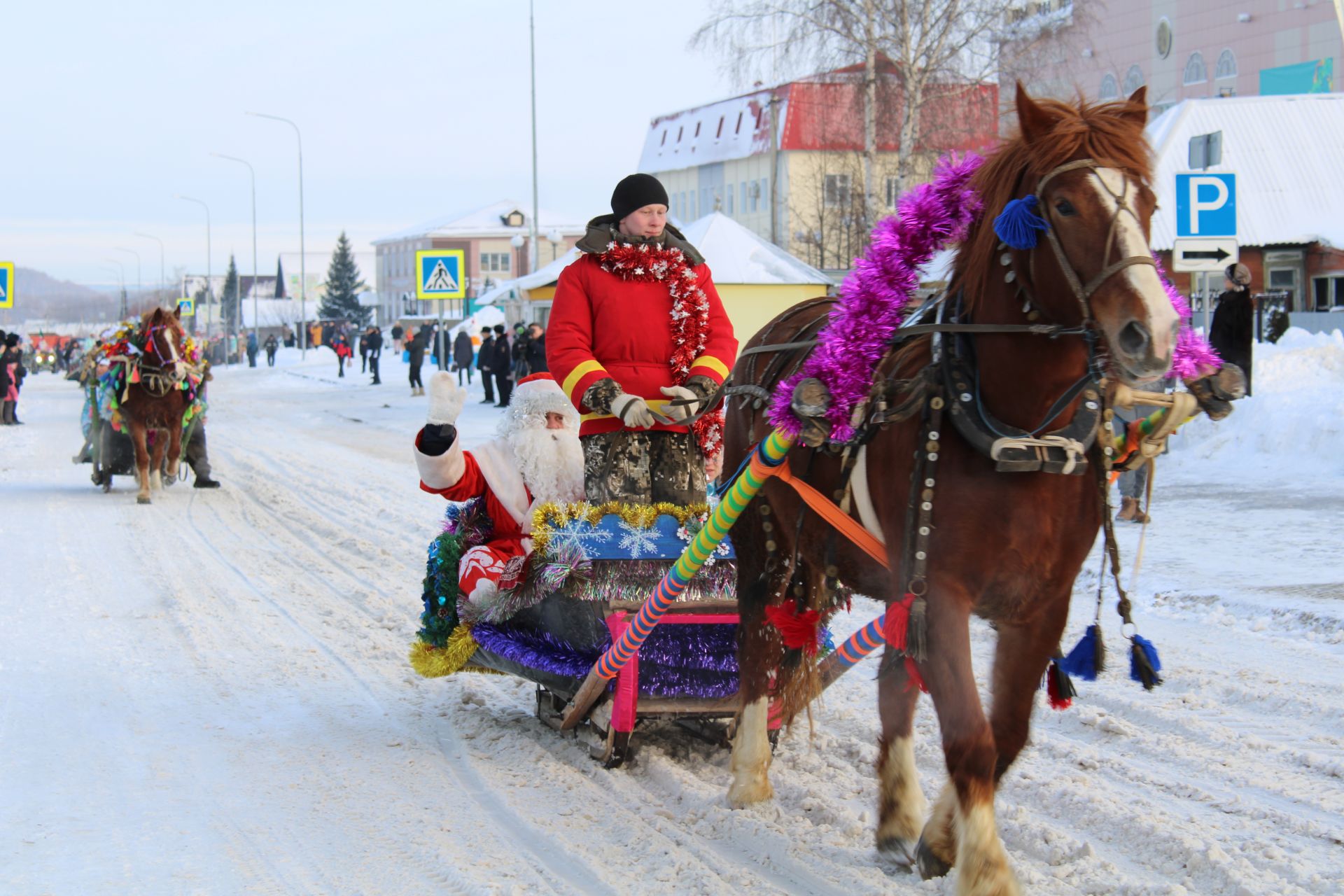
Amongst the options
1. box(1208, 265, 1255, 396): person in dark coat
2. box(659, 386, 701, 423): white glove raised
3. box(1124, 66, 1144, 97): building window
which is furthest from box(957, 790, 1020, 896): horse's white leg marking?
box(1124, 66, 1144, 97): building window

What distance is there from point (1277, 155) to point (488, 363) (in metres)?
19.1

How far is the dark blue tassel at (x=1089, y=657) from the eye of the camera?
377cm

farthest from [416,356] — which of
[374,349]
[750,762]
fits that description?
→ [750,762]

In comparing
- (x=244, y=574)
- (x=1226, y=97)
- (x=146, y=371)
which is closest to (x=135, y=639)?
(x=244, y=574)

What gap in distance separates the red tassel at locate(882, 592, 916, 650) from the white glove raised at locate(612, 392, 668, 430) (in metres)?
1.37

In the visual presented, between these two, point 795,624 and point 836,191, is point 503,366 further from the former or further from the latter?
point 795,624

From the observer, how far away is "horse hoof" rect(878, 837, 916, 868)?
3941 mm

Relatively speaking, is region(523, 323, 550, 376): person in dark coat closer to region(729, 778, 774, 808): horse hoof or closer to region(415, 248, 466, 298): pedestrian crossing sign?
region(415, 248, 466, 298): pedestrian crossing sign

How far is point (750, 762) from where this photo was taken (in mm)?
4527

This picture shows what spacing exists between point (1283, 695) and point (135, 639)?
5.68 meters

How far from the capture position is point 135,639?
281 inches

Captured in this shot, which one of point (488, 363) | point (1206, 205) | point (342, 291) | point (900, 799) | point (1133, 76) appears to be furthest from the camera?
point (342, 291)

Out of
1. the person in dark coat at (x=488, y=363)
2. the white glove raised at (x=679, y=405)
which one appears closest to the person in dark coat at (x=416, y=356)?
the person in dark coat at (x=488, y=363)

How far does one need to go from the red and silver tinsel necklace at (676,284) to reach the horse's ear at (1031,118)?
192cm
